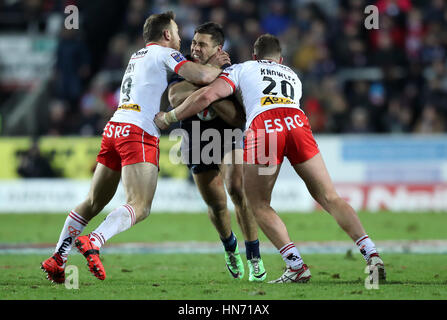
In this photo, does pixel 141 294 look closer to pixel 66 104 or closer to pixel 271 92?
pixel 271 92

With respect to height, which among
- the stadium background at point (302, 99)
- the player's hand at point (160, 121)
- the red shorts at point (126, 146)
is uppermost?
the stadium background at point (302, 99)

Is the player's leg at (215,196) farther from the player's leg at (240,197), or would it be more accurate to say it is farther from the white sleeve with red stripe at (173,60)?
the white sleeve with red stripe at (173,60)

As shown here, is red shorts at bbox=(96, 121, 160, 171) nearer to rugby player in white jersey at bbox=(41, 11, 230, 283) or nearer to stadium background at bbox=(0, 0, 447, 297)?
rugby player in white jersey at bbox=(41, 11, 230, 283)

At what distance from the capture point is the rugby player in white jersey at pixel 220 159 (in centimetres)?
807

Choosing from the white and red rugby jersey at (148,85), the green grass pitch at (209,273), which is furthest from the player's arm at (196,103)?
the green grass pitch at (209,273)

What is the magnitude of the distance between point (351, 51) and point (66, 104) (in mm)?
7974

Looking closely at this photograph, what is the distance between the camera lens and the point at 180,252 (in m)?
10.9

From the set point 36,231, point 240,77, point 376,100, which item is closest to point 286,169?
point 376,100

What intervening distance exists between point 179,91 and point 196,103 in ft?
1.79

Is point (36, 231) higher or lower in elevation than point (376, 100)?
lower

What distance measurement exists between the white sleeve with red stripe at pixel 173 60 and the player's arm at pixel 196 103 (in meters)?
0.34

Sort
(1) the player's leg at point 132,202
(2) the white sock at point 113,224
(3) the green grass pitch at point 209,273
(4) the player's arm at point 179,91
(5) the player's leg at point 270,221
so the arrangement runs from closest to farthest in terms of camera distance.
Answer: (3) the green grass pitch at point 209,273, (2) the white sock at point 113,224, (1) the player's leg at point 132,202, (5) the player's leg at point 270,221, (4) the player's arm at point 179,91

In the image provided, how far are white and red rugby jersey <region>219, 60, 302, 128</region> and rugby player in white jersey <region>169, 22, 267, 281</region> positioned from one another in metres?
0.34
